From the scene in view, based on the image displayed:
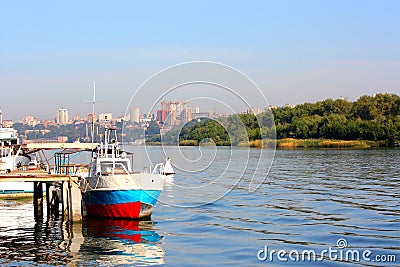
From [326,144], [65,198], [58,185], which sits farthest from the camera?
[326,144]

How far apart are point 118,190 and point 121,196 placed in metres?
0.54

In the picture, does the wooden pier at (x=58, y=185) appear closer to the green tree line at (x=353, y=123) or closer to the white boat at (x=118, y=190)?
the white boat at (x=118, y=190)

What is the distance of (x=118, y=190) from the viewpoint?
133 ft

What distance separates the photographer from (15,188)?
5703 centimetres

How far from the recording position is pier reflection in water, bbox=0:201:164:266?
30.3m

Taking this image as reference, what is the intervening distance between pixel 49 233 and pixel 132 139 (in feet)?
38.1

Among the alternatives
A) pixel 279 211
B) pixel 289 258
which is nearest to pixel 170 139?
pixel 279 211

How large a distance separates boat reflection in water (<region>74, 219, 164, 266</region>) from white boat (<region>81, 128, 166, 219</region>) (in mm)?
759

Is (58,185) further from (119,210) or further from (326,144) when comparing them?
(326,144)

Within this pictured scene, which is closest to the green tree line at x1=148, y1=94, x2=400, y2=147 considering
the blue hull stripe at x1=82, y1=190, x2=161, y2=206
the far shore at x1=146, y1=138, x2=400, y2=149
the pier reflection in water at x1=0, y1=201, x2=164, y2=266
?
the far shore at x1=146, y1=138, x2=400, y2=149

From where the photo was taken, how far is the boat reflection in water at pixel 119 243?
100 ft

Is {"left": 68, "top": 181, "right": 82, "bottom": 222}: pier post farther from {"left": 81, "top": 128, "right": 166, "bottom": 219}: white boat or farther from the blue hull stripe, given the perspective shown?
the blue hull stripe

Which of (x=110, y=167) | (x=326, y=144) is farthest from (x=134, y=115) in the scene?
(x=326, y=144)

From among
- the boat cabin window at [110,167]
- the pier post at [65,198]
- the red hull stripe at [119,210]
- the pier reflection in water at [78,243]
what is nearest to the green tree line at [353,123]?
the boat cabin window at [110,167]
